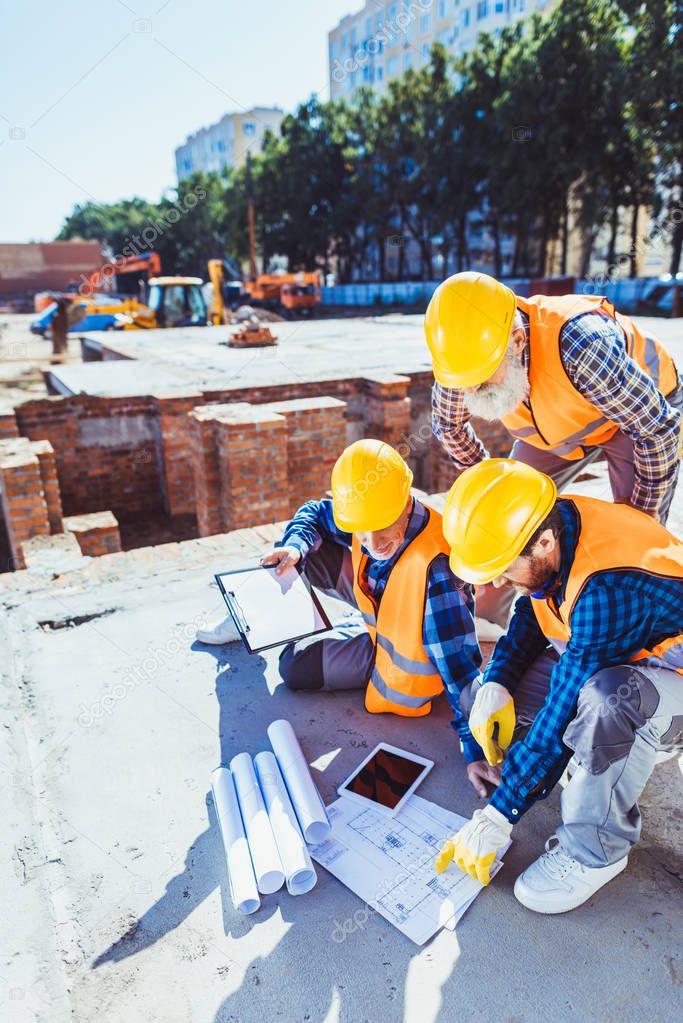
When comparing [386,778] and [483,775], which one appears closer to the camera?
[483,775]

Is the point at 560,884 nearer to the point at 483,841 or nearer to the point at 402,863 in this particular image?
the point at 483,841

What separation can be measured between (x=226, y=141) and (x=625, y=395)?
63655 millimetres

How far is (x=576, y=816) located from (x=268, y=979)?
0.87 metres

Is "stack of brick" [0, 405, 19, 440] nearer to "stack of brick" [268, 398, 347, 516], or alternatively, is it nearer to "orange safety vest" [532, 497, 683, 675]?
"stack of brick" [268, 398, 347, 516]

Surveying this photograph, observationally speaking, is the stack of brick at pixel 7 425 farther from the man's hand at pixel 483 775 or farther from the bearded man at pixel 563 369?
the man's hand at pixel 483 775

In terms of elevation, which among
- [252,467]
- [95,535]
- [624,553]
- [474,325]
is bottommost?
[95,535]

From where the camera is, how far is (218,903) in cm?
182

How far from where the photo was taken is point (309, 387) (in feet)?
23.3

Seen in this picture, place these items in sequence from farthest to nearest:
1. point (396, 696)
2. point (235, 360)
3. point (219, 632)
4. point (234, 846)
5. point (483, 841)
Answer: point (235, 360), point (219, 632), point (396, 696), point (234, 846), point (483, 841)

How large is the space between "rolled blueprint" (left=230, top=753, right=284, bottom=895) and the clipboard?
0.49 metres

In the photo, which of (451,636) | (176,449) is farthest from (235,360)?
(451,636)

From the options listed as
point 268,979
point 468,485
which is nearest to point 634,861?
point 268,979

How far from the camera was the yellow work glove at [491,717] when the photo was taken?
78.6 inches

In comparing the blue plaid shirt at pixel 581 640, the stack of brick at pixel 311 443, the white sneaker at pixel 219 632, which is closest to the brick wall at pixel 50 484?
the stack of brick at pixel 311 443
